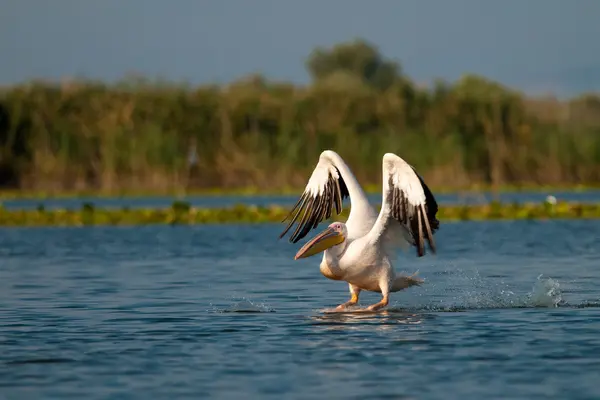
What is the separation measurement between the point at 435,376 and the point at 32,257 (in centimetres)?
1865

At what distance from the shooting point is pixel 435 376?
11250 millimetres

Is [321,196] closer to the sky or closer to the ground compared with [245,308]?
closer to the sky

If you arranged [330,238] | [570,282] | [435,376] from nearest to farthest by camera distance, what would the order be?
1. [435,376]
2. [330,238]
3. [570,282]

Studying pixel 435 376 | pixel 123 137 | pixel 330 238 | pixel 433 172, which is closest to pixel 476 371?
pixel 435 376

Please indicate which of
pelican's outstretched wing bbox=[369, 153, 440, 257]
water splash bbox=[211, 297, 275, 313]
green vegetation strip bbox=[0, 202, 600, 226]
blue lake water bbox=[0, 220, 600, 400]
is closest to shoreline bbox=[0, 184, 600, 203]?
green vegetation strip bbox=[0, 202, 600, 226]

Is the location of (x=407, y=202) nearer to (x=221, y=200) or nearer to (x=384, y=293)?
(x=384, y=293)

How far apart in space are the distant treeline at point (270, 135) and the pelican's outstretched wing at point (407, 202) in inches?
1773

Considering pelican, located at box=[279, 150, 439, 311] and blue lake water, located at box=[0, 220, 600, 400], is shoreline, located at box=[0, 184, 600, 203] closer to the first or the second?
blue lake water, located at box=[0, 220, 600, 400]

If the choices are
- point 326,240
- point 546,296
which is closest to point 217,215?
point 546,296

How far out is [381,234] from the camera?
15703 millimetres

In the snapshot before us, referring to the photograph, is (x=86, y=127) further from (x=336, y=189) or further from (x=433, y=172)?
(x=336, y=189)

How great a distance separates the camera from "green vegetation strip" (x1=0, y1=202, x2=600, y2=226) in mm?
38781

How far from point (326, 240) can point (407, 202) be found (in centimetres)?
109

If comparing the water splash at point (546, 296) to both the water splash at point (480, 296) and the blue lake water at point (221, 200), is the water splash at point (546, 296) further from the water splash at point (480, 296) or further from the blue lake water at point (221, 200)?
the blue lake water at point (221, 200)
